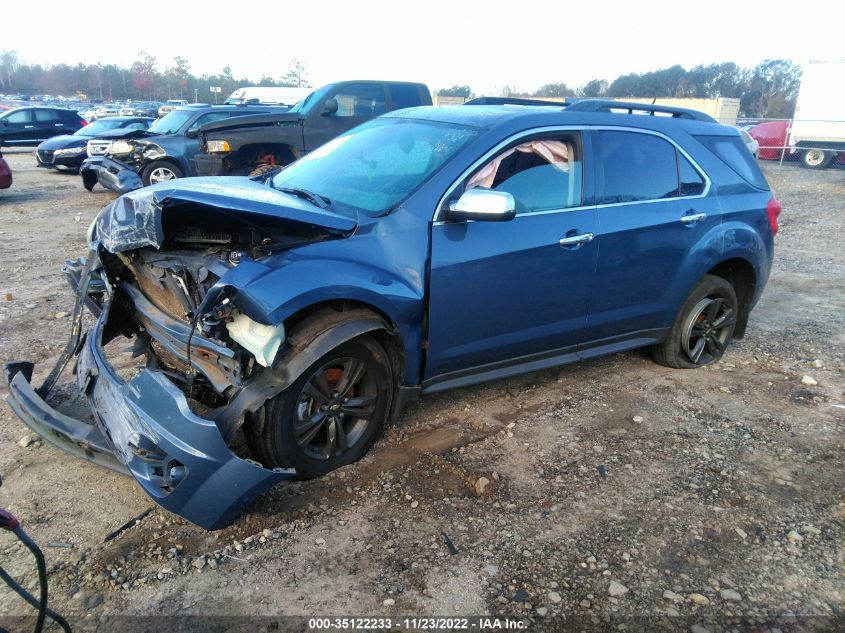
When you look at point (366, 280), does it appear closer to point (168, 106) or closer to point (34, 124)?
point (34, 124)

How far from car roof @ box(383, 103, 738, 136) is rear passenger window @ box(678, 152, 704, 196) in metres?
0.24

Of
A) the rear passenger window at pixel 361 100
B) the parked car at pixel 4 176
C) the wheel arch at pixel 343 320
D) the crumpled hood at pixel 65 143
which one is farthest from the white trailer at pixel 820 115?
the parked car at pixel 4 176

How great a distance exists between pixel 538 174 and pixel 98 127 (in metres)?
17.0

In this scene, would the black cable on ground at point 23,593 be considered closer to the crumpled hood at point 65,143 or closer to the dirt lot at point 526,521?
the dirt lot at point 526,521

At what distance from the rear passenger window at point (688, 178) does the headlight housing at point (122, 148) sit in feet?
31.7

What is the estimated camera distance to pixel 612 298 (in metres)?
4.09

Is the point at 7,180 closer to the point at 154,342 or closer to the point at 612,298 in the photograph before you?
the point at 154,342

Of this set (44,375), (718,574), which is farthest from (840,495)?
(44,375)

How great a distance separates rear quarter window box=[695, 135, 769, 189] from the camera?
15.2 feet

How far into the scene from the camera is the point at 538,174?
3.77m

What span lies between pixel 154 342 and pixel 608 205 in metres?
2.88

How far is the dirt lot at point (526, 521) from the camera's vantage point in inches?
99.1

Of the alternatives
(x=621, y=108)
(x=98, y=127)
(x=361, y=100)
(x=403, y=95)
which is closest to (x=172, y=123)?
(x=361, y=100)

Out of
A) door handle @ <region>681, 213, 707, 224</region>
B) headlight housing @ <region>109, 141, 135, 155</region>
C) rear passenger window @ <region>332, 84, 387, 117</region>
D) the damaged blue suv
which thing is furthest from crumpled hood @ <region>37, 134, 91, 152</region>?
door handle @ <region>681, 213, 707, 224</region>
